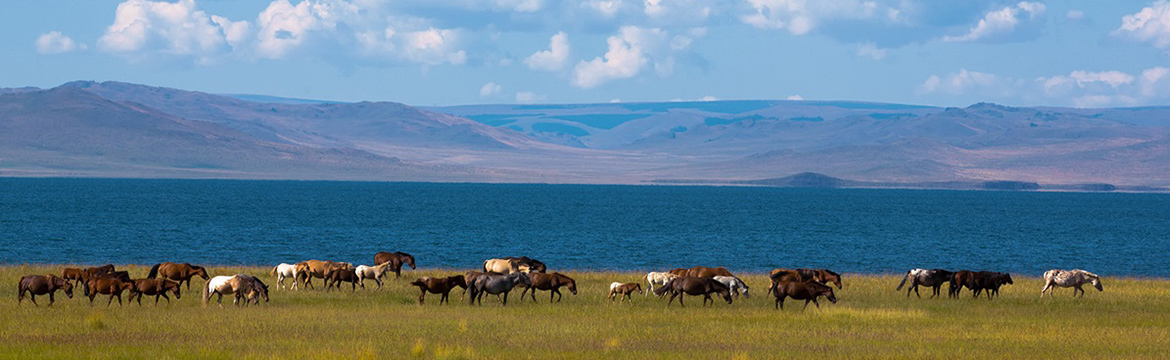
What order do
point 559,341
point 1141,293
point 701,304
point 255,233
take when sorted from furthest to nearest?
point 255,233, point 1141,293, point 701,304, point 559,341

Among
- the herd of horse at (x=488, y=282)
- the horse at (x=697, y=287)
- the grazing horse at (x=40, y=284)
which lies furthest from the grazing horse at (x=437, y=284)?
the grazing horse at (x=40, y=284)

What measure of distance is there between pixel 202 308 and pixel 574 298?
370 inches

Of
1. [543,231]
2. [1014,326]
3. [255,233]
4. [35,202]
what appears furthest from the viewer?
[35,202]

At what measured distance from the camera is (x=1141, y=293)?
130 ft

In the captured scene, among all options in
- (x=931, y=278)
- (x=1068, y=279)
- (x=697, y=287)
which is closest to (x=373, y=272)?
(x=697, y=287)

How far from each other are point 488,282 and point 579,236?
6724 cm

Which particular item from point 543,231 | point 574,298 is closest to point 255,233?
point 543,231

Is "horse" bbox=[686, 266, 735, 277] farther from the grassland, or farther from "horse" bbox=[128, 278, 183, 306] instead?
"horse" bbox=[128, 278, 183, 306]

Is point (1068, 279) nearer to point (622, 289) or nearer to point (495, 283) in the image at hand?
point (622, 289)

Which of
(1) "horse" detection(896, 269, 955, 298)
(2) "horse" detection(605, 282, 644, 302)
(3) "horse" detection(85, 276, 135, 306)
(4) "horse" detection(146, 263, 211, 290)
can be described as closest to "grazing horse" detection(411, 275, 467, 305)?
(2) "horse" detection(605, 282, 644, 302)

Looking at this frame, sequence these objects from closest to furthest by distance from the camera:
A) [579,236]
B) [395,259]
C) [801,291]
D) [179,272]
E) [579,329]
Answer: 1. [579,329]
2. [801,291]
3. [179,272]
4. [395,259]
5. [579,236]

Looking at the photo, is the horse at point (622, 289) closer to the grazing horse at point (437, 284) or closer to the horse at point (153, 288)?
the grazing horse at point (437, 284)

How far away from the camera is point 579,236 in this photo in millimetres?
99688

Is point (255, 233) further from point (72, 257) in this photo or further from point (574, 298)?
point (574, 298)
